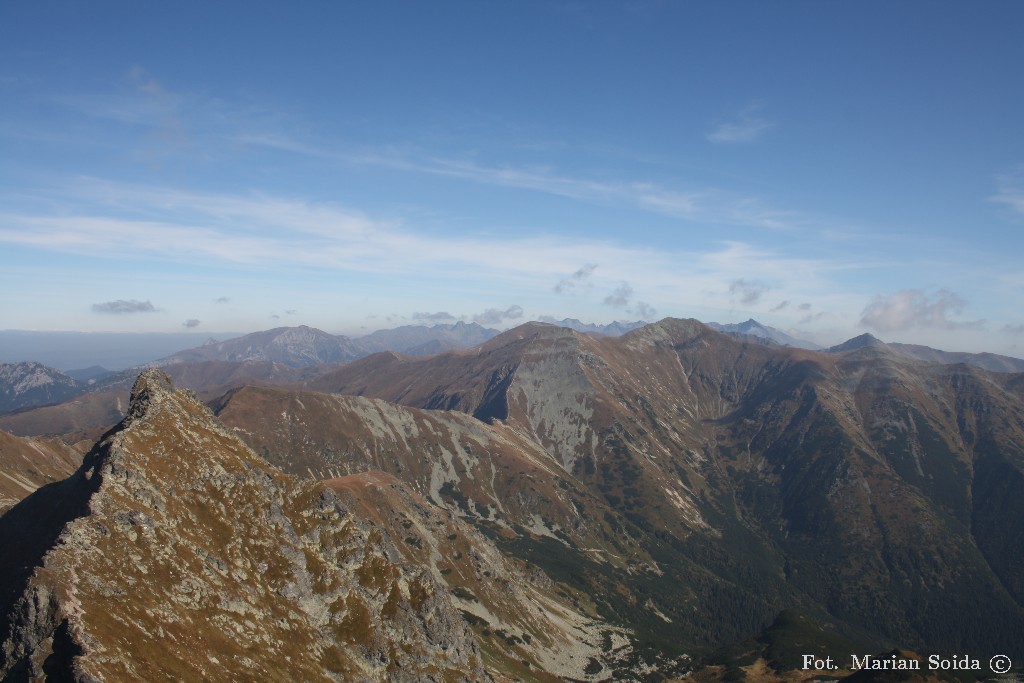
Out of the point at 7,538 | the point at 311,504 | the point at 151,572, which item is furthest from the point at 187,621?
the point at 311,504

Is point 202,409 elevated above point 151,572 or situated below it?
above

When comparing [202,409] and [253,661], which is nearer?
[253,661]

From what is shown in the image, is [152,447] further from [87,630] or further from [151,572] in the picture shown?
[87,630]

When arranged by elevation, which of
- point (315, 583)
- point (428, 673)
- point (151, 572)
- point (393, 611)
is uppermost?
point (151, 572)

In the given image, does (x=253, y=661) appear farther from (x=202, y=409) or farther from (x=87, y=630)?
(x=202, y=409)

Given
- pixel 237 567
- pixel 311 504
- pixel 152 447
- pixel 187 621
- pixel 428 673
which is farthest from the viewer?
pixel 311 504

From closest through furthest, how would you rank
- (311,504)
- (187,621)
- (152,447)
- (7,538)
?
(187,621)
(7,538)
(152,447)
(311,504)
